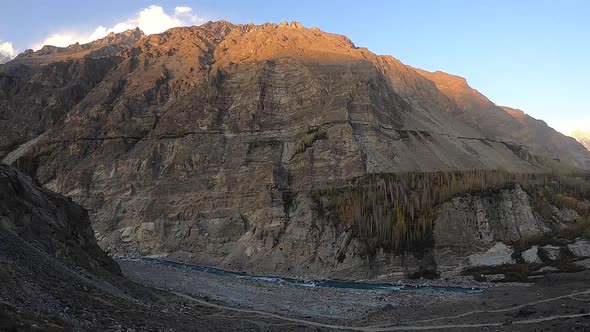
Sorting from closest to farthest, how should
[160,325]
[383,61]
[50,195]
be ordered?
[160,325]
[50,195]
[383,61]

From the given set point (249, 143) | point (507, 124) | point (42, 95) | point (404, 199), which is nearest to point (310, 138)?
point (249, 143)

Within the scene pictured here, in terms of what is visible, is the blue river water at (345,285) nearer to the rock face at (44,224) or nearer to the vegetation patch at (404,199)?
the vegetation patch at (404,199)

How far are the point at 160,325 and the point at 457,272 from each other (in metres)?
50.4

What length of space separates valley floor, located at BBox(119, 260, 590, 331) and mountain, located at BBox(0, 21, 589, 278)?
18128 mm

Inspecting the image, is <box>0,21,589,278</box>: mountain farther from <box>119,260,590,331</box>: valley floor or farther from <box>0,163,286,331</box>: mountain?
<box>0,163,286,331</box>: mountain

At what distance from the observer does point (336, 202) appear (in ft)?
274

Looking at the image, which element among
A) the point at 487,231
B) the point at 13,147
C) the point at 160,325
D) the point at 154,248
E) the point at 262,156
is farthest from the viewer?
the point at 13,147

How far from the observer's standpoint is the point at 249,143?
109812 millimetres

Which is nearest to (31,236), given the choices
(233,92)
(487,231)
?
(487,231)

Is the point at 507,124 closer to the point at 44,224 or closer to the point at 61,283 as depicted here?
the point at 44,224

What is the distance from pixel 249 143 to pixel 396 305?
6884 centimetres

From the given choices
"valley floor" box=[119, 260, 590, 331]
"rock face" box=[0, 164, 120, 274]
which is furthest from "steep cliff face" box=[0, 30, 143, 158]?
"rock face" box=[0, 164, 120, 274]

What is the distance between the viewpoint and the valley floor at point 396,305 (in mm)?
33062

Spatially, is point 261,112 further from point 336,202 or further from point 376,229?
point 376,229
